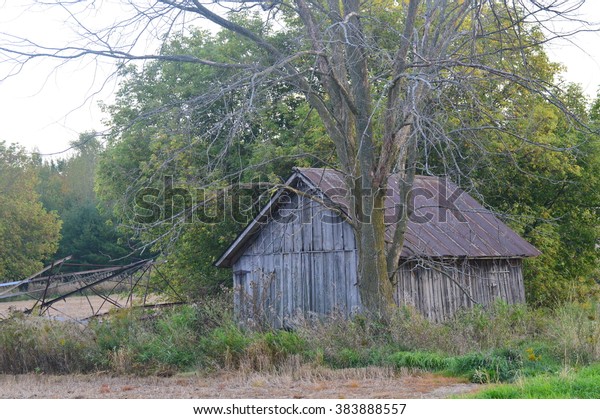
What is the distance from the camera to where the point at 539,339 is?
14.0 meters

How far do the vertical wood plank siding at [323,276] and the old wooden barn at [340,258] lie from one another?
0.03 metres

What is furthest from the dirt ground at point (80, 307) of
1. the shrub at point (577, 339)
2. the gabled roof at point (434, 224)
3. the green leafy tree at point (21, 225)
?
the shrub at point (577, 339)

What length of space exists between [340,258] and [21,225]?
127 ft

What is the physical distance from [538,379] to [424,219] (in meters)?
9.60

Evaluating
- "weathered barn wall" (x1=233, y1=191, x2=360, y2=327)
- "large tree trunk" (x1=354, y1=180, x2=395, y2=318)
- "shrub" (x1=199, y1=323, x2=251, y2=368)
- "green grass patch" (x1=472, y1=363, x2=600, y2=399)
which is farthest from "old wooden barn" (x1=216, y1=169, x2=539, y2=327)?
"green grass patch" (x1=472, y1=363, x2=600, y2=399)

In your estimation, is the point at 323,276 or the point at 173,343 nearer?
the point at 173,343

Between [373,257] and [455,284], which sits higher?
[373,257]

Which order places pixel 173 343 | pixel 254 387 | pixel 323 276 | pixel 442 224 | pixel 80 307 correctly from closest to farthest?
pixel 254 387 → pixel 173 343 → pixel 323 276 → pixel 442 224 → pixel 80 307

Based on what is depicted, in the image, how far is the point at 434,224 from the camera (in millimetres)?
19062

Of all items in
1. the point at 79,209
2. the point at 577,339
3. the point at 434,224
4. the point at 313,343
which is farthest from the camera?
the point at 79,209

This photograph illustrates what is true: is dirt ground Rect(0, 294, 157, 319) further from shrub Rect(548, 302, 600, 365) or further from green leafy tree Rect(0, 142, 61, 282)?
shrub Rect(548, 302, 600, 365)

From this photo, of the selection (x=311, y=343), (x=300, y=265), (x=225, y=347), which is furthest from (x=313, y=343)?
(x=300, y=265)

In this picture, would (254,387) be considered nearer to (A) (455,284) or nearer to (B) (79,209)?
(A) (455,284)
